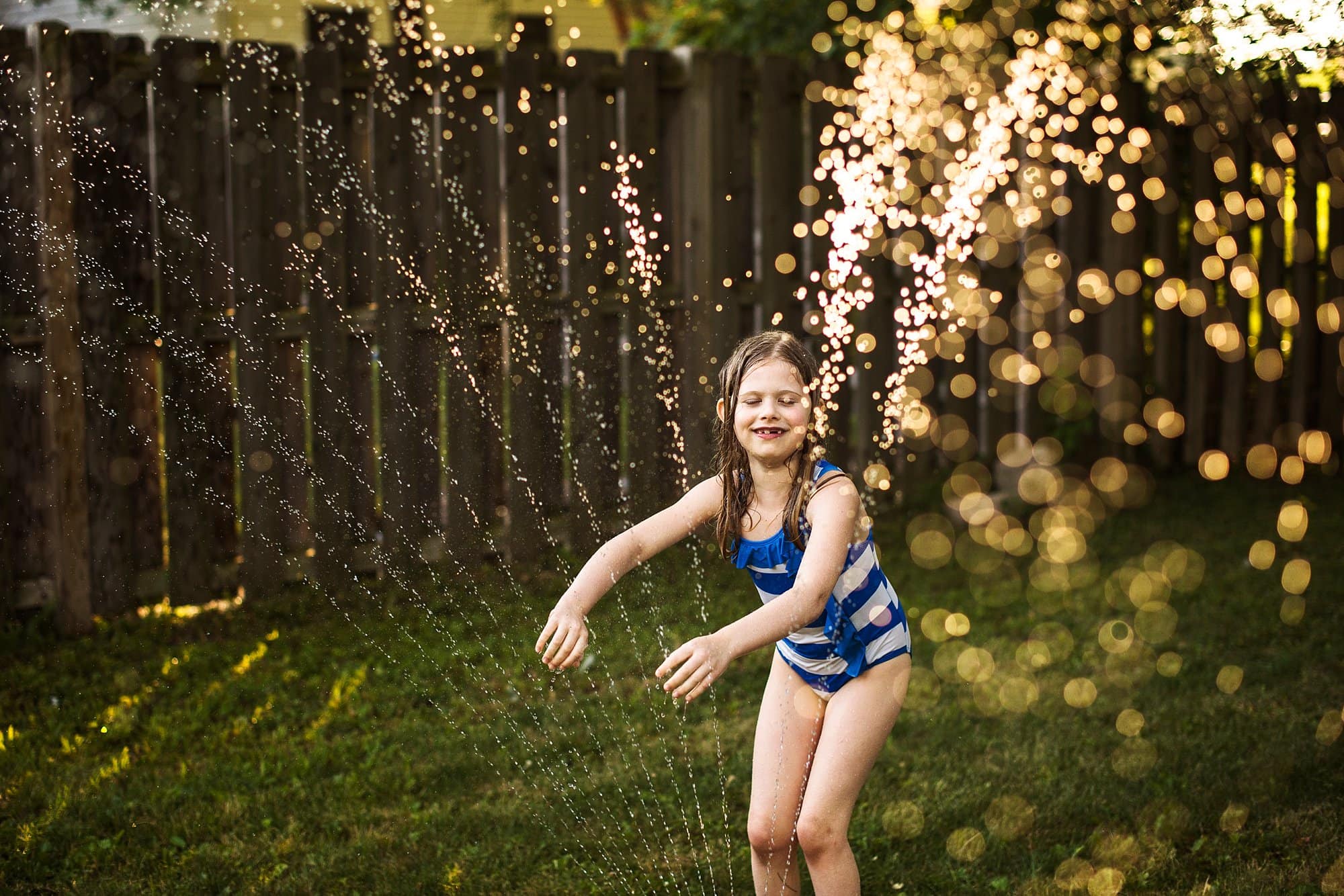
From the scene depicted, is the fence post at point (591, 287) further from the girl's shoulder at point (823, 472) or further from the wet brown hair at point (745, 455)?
the girl's shoulder at point (823, 472)

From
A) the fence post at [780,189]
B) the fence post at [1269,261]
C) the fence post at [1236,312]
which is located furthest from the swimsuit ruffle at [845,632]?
the fence post at [1269,261]

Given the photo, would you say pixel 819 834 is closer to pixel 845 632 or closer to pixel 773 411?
pixel 845 632

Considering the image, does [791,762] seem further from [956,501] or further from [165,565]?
[956,501]

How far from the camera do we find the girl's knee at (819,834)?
245 cm

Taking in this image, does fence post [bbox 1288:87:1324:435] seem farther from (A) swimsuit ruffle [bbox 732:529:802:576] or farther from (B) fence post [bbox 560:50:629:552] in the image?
(A) swimsuit ruffle [bbox 732:529:802:576]

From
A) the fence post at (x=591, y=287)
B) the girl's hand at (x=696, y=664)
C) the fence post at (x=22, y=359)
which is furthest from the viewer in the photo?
the fence post at (x=591, y=287)

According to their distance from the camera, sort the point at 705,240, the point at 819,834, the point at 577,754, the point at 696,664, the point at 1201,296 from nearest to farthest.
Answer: the point at 696,664, the point at 819,834, the point at 577,754, the point at 705,240, the point at 1201,296

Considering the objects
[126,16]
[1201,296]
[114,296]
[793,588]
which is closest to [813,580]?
[793,588]

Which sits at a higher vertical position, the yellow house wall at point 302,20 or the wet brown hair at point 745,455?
the yellow house wall at point 302,20

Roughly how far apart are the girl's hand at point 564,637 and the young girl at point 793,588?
4 cm

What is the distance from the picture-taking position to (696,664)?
204 cm

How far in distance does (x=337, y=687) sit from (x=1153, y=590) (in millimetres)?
3207

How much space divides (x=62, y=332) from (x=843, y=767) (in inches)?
131

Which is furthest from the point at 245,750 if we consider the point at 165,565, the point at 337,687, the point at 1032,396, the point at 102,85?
the point at 1032,396
